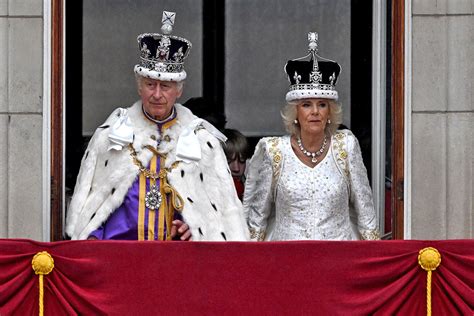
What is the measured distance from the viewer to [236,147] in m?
8.84

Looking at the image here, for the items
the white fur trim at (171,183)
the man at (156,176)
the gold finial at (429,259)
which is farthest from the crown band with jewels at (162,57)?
the gold finial at (429,259)

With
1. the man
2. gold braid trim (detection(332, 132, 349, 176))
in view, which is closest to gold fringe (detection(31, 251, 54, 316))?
the man

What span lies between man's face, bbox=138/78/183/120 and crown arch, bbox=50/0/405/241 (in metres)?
0.69

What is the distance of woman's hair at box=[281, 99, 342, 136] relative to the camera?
7.91 meters

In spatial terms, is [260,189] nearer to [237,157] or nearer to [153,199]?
[153,199]

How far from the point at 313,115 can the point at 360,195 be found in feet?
1.66

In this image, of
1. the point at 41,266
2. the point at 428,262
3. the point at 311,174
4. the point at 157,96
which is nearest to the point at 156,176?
the point at 157,96

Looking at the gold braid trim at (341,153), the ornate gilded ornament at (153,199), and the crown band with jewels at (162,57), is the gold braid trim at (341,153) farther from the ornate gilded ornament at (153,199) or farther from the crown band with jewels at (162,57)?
the ornate gilded ornament at (153,199)

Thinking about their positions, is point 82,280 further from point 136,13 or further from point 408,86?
point 136,13

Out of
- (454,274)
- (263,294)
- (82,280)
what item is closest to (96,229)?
(82,280)

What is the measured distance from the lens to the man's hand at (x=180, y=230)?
295 inches

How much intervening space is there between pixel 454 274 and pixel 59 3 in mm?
2734

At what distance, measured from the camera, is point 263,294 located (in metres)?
6.94

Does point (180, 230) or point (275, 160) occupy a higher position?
point (275, 160)
